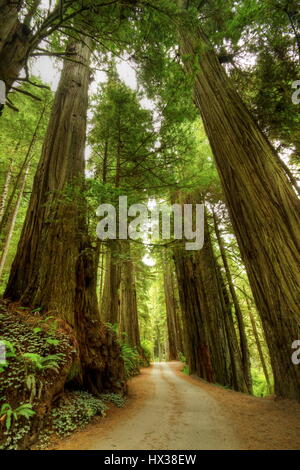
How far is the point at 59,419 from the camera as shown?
104 inches

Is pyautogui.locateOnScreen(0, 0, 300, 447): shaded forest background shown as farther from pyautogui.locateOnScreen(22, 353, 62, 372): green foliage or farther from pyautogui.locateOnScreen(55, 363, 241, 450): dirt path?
pyautogui.locateOnScreen(55, 363, 241, 450): dirt path

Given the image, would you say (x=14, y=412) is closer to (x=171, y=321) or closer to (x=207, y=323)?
(x=207, y=323)

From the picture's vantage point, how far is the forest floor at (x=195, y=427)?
7.50 ft

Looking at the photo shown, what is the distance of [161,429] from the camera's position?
9.10 ft

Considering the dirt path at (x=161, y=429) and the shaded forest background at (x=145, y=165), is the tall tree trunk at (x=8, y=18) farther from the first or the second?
the dirt path at (x=161, y=429)

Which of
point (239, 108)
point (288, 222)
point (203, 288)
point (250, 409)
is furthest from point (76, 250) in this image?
point (203, 288)

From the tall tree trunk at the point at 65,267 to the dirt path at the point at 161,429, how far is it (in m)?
0.81

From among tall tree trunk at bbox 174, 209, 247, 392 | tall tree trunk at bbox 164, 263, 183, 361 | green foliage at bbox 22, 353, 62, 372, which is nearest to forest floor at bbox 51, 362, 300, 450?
green foliage at bbox 22, 353, 62, 372

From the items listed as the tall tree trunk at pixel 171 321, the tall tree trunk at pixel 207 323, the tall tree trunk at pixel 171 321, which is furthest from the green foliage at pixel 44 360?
the tall tree trunk at pixel 171 321

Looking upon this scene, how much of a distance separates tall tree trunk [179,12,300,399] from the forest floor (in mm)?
524

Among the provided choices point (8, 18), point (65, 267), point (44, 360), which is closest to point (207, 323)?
point (65, 267)
